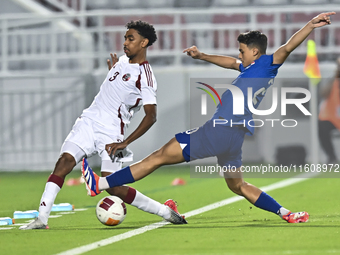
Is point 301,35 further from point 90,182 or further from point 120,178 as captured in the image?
point 90,182

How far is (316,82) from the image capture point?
49.2ft

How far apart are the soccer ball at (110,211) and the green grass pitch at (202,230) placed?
0.32 feet

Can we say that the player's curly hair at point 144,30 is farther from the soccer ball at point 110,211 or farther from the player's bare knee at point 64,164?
the soccer ball at point 110,211

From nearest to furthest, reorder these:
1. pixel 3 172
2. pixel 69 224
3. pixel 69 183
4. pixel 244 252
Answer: pixel 244 252, pixel 69 224, pixel 69 183, pixel 3 172

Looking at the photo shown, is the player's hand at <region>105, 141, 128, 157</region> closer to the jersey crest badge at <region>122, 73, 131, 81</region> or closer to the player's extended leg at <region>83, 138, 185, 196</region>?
the player's extended leg at <region>83, 138, 185, 196</region>

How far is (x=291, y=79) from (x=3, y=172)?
6.65 m

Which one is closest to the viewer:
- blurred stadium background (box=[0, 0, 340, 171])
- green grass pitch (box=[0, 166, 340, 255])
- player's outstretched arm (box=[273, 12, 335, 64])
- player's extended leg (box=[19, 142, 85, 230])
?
green grass pitch (box=[0, 166, 340, 255])

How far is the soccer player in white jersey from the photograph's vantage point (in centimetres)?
596

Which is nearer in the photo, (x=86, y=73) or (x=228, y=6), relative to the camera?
(x=86, y=73)

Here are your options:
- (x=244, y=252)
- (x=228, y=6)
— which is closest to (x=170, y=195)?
(x=244, y=252)

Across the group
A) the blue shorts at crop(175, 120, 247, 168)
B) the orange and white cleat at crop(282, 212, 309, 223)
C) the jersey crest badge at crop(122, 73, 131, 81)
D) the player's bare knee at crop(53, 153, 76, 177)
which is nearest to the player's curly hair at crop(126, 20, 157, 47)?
the jersey crest badge at crop(122, 73, 131, 81)

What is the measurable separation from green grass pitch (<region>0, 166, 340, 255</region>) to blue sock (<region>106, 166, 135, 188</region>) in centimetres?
41

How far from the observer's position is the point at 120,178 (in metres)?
5.80

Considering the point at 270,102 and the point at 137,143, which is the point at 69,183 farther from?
the point at 270,102
